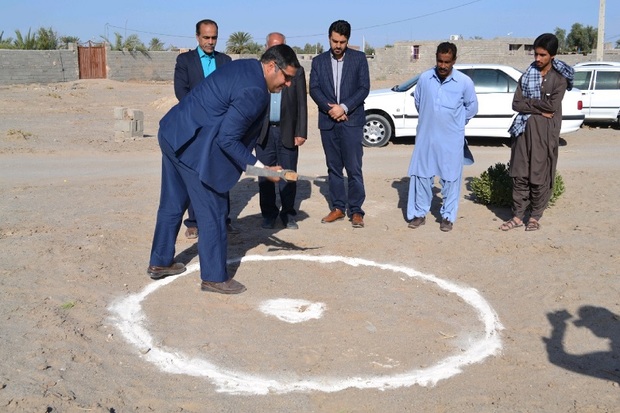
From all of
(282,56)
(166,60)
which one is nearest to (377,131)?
(282,56)

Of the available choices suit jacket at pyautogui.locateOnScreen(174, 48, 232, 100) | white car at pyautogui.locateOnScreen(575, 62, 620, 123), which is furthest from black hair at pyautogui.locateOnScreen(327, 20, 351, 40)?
white car at pyautogui.locateOnScreen(575, 62, 620, 123)

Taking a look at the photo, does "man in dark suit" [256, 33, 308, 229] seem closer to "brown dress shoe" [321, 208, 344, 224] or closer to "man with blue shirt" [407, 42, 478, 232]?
"brown dress shoe" [321, 208, 344, 224]

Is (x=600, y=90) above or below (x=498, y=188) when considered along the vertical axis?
above

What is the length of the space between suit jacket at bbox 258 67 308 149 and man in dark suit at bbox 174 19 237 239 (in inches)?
29.8

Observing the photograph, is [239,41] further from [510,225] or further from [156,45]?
[510,225]

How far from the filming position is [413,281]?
6152mm

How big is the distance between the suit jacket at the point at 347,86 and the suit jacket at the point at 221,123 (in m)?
2.28

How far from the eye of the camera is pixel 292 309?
5453 mm

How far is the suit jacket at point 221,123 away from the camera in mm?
5145

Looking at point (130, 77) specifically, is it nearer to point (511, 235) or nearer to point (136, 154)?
point (136, 154)

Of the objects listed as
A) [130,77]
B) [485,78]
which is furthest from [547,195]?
[130,77]

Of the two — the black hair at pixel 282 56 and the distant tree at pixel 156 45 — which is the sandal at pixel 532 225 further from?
the distant tree at pixel 156 45

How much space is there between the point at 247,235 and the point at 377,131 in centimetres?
752

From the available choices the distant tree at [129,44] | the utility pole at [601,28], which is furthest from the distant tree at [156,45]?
the utility pole at [601,28]
